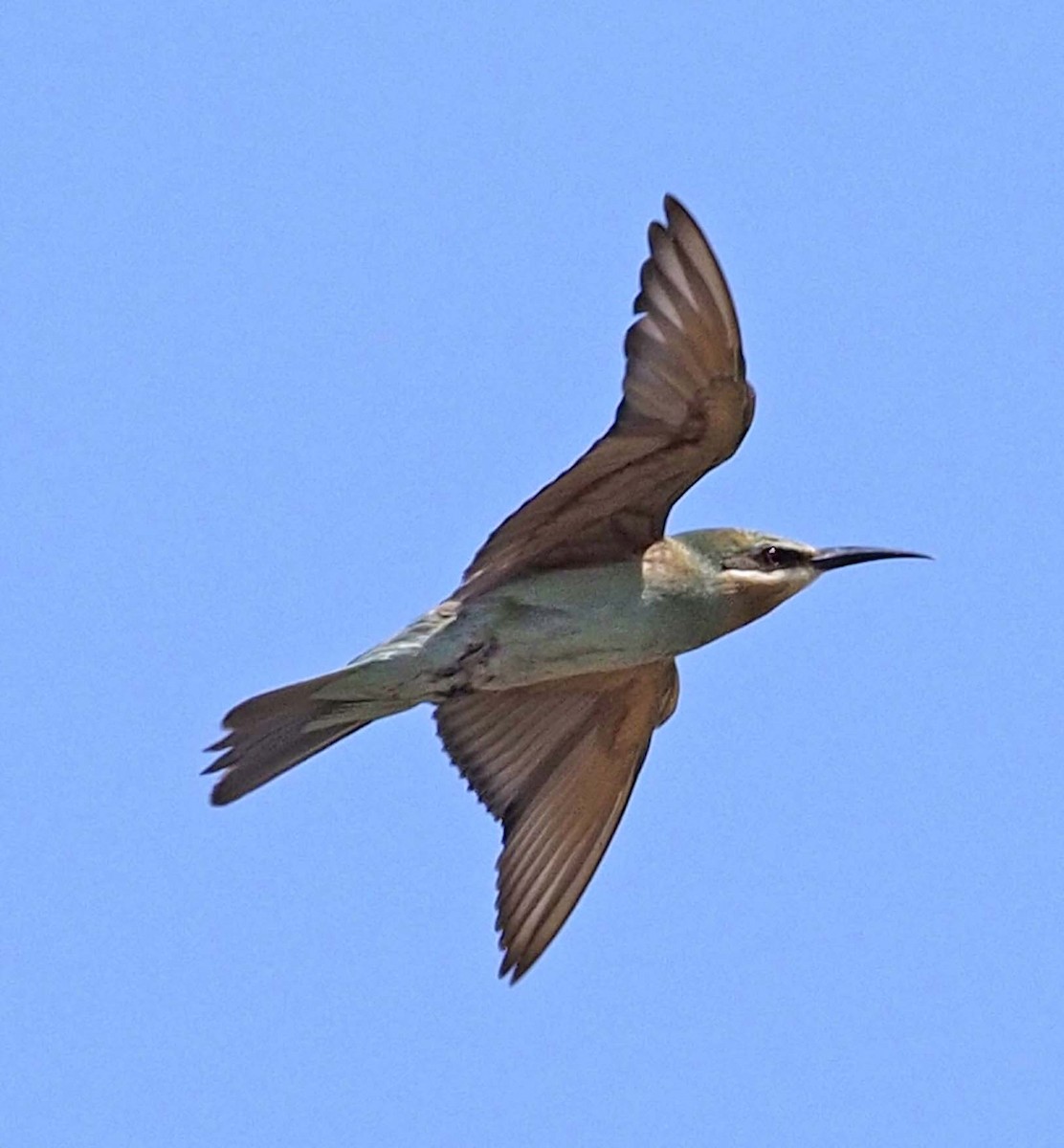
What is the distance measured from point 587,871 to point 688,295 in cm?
209

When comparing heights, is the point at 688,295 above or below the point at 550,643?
above

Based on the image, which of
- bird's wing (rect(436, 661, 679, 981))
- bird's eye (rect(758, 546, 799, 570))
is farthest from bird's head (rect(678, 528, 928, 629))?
bird's wing (rect(436, 661, 679, 981))

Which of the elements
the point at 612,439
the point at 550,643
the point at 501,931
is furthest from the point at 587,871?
the point at 612,439

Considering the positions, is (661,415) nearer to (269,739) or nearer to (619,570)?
(619,570)

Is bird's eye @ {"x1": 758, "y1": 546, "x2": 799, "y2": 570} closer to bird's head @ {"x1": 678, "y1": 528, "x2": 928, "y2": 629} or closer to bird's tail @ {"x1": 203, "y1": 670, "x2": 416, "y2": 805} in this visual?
bird's head @ {"x1": 678, "y1": 528, "x2": 928, "y2": 629}

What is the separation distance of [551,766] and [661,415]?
5.23ft

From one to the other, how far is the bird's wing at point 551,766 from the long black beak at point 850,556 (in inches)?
25.9

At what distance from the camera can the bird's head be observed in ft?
28.8

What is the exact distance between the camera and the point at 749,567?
8.83m

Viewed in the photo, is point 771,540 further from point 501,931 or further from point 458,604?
point 501,931

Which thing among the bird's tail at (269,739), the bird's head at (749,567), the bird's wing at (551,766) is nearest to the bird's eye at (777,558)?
the bird's head at (749,567)

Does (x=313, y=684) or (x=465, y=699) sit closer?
(x=313, y=684)

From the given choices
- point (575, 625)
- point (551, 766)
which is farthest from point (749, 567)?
point (551, 766)

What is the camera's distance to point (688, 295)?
8.24 m
